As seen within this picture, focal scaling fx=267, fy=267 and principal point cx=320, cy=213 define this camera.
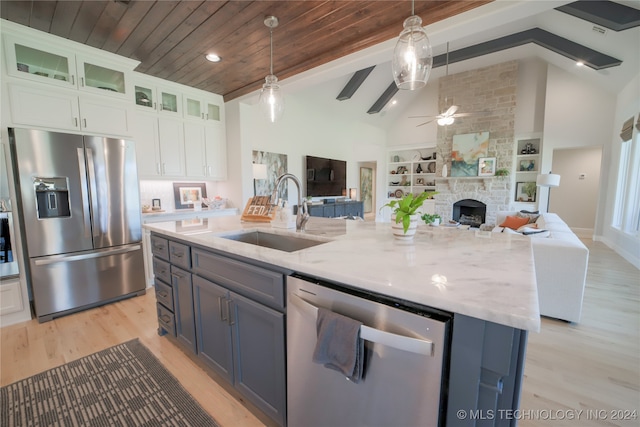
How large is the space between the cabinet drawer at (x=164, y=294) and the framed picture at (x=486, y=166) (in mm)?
7141

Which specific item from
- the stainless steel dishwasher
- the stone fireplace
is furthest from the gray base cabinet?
the stone fireplace

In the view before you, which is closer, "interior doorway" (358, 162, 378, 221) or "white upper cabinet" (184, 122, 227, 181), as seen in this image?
"white upper cabinet" (184, 122, 227, 181)

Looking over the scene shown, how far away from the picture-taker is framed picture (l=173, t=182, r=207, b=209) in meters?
3.95

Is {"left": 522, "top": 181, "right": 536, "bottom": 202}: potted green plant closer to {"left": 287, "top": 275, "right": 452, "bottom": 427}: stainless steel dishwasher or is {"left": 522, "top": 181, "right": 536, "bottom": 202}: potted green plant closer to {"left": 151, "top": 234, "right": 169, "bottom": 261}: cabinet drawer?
{"left": 287, "top": 275, "right": 452, "bottom": 427}: stainless steel dishwasher

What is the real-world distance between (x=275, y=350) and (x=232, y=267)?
1.57 ft

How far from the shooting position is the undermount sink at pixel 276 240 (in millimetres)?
1772

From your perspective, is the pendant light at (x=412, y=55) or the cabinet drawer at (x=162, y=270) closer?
the pendant light at (x=412, y=55)

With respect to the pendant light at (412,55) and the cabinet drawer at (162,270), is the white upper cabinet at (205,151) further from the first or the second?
the pendant light at (412,55)

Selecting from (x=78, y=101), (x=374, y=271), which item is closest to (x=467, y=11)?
(x=374, y=271)

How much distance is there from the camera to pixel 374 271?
3.24 ft

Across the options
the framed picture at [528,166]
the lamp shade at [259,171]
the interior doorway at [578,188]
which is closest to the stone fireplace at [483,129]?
the framed picture at [528,166]

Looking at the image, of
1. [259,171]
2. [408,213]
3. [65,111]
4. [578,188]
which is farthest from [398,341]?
[578,188]

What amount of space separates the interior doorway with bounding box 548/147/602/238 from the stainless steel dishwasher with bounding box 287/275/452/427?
28.1 feet

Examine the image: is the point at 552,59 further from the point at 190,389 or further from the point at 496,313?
the point at 190,389
